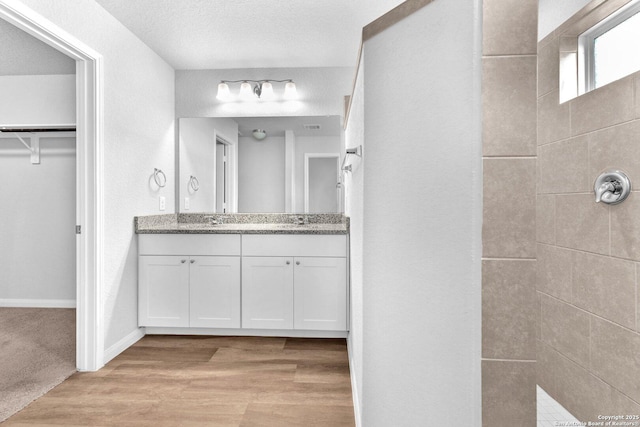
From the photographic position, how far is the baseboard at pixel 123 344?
7.91ft

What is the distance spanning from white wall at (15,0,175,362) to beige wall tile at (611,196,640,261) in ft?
8.65

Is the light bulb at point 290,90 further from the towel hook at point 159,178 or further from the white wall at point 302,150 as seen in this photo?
the towel hook at point 159,178

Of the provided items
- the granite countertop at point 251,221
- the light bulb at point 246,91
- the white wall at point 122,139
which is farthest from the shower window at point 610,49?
the white wall at point 122,139

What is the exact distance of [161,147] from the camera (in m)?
3.16

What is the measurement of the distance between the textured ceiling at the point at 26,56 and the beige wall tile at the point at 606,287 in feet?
11.8

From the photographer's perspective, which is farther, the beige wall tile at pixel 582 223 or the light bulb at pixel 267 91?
the light bulb at pixel 267 91

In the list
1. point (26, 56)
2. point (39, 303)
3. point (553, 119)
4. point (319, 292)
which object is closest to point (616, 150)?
point (553, 119)

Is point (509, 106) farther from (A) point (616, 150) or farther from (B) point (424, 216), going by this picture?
(A) point (616, 150)

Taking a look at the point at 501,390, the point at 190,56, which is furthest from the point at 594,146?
the point at 190,56

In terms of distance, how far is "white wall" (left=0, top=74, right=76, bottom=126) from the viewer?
353 cm

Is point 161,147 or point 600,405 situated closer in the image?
point 600,405

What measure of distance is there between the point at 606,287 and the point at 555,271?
30cm

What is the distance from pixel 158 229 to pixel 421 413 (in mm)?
2381

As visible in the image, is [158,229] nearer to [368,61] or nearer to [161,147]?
[161,147]
